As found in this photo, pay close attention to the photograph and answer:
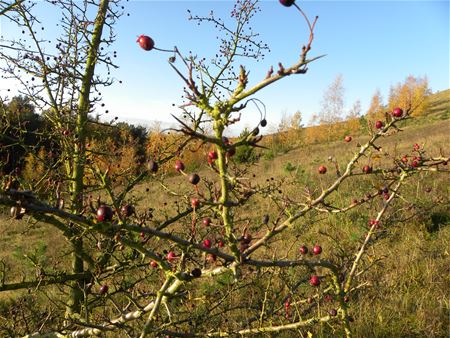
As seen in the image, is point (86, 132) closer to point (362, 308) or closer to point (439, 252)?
point (362, 308)

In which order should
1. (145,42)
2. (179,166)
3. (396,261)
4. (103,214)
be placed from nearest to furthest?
1. (103,214)
2. (145,42)
3. (179,166)
4. (396,261)

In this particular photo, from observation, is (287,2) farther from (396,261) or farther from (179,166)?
(396,261)

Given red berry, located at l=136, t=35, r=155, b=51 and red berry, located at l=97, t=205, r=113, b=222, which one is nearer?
red berry, located at l=97, t=205, r=113, b=222

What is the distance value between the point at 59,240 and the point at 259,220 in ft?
22.5

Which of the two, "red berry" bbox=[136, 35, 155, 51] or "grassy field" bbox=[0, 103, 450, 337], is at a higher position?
"red berry" bbox=[136, 35, 155, 51]

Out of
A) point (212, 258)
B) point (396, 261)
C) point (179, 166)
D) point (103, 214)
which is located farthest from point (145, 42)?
point (396, 261)

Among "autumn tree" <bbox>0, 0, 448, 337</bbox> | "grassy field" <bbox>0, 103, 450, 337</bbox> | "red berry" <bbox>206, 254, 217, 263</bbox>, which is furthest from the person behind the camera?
"grassy field" <bbox>0, 103, 450, 337</bbox>

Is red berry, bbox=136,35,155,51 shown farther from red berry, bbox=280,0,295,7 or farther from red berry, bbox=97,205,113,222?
red berry, bbox=97,205,113,222

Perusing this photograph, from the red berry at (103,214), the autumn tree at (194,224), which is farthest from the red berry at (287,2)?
the red berry at (103,214)

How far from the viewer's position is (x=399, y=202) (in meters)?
6.58

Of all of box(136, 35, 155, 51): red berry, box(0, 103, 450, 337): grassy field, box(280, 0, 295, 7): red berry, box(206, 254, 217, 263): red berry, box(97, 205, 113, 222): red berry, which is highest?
box(280, 0, 295, 7): red berry

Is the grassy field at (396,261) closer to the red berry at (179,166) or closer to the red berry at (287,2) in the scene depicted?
the red berry at (179,166)

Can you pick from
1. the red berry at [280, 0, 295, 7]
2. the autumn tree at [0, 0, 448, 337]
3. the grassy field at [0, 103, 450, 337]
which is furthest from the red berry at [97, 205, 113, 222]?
the red berry at [280, 0, 295, 7]

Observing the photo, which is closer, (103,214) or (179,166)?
(103,214)
